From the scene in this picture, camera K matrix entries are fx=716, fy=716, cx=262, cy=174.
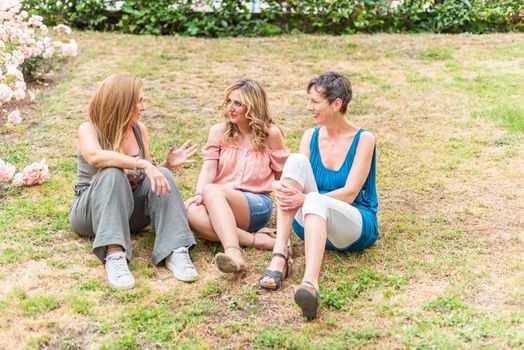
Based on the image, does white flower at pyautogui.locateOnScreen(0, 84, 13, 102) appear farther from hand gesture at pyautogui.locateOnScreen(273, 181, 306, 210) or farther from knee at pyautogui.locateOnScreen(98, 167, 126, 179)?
hand gesture at pyautogui.locateOnScreen(273, 181, 306, 210)

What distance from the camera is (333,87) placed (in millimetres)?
4234

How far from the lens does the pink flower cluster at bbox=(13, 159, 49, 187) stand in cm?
535

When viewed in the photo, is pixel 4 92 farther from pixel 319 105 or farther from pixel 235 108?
pixel 319 105

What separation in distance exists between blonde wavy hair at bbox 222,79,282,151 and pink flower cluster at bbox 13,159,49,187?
163 cm

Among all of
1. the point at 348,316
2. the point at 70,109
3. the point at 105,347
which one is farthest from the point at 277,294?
the point at 70,109

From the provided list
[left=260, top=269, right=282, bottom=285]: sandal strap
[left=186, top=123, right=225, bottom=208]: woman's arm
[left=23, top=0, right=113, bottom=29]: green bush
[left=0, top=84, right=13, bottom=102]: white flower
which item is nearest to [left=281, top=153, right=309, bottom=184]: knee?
[left=260, top=269, right=282, bottom=285]: sandal strap

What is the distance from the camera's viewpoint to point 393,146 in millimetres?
6449

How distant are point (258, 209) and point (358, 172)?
2.26ft

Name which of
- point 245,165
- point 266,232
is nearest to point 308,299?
point 266,232

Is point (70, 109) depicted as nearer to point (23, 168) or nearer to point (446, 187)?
point (23, 168)

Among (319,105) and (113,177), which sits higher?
(319,105)

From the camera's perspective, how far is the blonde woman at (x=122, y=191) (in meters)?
4.06

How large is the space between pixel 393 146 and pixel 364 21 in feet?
13.5

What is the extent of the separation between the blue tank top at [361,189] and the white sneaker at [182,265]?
28.0 inches
